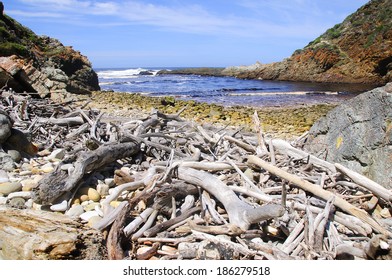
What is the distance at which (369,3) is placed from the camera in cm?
5550

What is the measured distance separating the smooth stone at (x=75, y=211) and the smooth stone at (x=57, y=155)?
78.9 inches

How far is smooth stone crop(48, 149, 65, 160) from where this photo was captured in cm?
573

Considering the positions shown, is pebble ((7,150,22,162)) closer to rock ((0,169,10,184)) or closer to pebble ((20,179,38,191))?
rock ((0,169,10,184))

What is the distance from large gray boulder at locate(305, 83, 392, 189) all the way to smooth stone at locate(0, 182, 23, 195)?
15.4ft

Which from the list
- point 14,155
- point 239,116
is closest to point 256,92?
point 239,116

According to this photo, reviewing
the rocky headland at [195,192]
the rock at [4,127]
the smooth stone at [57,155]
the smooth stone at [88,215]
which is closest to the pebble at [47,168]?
the rocky headland at [195,192]

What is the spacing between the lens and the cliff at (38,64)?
11.4m

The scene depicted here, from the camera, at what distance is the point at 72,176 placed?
412 cm

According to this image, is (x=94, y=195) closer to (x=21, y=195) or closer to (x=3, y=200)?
(x=21, y=195)

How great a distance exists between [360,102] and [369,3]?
2416 inches

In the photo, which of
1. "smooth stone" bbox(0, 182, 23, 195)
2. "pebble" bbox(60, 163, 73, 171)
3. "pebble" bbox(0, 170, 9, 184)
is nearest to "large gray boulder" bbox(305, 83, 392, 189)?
"pebble" bbox(60, 163, 73, 171)
